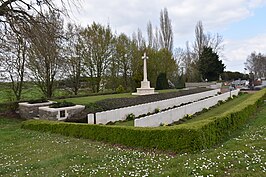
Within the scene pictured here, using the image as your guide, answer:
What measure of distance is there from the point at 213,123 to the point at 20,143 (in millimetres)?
5905

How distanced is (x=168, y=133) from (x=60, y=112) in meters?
7.45

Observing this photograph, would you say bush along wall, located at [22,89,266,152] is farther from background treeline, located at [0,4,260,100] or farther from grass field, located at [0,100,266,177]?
background treeline, located at [0,4,260,100]

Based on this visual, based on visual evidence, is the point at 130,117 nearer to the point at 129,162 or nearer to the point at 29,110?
the point at 29,110

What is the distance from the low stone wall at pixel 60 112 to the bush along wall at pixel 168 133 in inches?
96.2

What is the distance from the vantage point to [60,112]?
40.0 ft

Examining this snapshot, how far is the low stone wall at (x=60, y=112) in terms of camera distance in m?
12.1

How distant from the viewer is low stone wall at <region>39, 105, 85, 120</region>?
39.5 ft

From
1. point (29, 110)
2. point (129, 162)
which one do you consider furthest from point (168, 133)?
Result: point (29, 110)

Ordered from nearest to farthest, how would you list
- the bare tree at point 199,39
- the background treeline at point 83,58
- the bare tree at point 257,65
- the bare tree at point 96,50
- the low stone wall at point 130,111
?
the background treeline at point 83,58
the low stone wall at point 130,111
the bare tree at point 96,50
the bare tree at point 199,39
the bare tree at point 257,65

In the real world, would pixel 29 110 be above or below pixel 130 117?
above

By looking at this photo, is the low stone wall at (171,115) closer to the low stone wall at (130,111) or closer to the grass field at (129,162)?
the low stone wall at (130,111)

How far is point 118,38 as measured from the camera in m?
28.1

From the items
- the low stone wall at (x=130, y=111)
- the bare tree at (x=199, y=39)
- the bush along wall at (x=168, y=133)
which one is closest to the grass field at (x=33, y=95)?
the low stone wall at (x=130, y=111)

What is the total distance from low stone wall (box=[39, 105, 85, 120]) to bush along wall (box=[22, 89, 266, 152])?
8.02 ft
